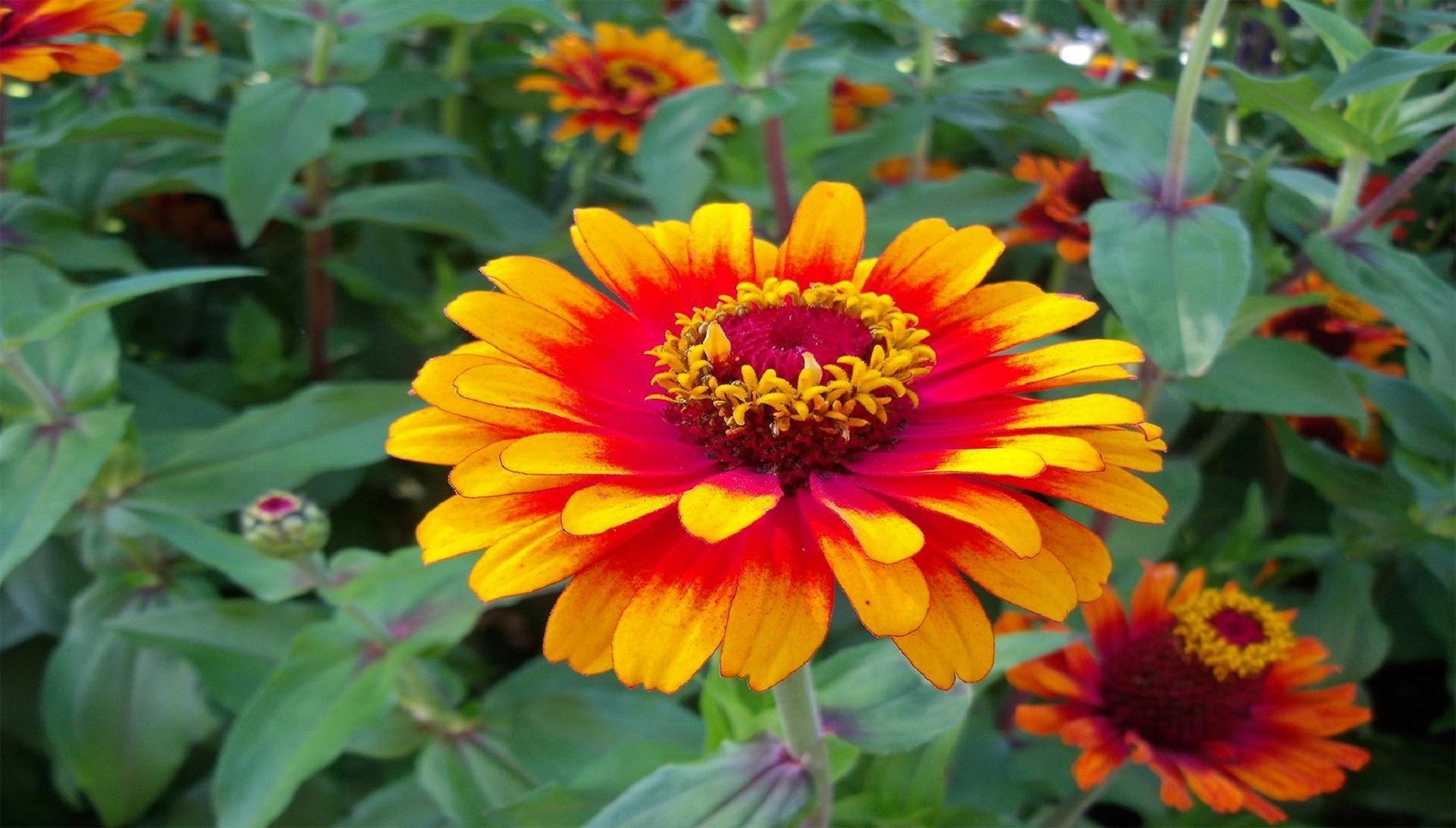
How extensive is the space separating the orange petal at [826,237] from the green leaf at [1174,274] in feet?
0.63

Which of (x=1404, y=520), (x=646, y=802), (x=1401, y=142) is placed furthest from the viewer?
(x=1404, y=520)

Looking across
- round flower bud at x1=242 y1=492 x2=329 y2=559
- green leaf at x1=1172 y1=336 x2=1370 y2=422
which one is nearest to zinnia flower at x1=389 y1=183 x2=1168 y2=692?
round flower bud at x1=242 y1=492 x2=329 y2=559

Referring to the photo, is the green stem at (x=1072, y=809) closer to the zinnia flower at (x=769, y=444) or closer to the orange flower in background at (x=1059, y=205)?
the zinnia flower at (x=769, y=444)

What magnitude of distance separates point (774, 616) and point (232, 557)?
2.04 ft

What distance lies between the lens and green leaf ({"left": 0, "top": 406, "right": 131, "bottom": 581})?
90cm

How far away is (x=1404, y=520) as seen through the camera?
3.67ft

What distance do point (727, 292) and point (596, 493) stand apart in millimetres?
247

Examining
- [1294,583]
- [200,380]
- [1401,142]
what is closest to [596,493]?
[1401,142]

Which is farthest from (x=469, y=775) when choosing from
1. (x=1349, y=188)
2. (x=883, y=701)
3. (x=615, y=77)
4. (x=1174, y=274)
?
(x=615, y=77)

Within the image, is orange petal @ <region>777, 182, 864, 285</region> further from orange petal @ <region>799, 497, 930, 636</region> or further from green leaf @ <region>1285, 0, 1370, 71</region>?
green leaf @ <region>1285, 0, 1370, 71</region>

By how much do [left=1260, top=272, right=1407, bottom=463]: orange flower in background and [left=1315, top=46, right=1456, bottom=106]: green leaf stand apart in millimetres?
416

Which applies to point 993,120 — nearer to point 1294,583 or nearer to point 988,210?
point 988,210

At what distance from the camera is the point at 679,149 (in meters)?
1.24

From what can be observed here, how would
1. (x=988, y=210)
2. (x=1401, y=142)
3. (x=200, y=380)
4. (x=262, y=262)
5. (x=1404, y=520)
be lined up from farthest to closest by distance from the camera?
(x=262, y=262), (x=200, y=380), (x=988, y=210), (x=1404, y=520), (x=1401, y=142)
